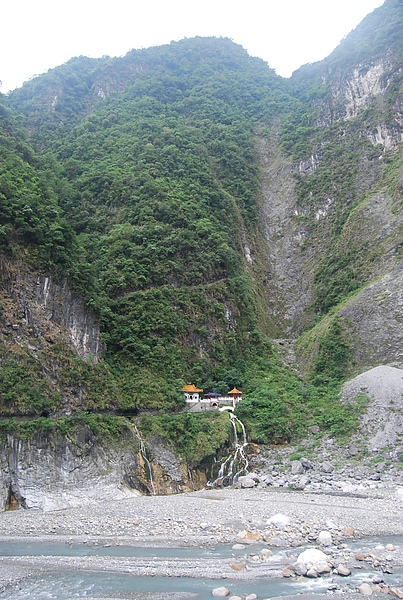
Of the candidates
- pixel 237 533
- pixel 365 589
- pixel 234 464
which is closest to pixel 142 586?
pixel 237 533

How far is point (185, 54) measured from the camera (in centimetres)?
13662

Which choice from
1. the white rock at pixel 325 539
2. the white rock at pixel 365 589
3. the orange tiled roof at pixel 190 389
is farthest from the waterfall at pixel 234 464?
the white rock at pixel 365 589

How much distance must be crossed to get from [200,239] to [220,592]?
1953 inches

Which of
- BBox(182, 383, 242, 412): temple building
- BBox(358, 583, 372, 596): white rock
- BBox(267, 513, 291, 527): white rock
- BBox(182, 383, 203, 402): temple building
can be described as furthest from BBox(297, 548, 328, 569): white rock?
BBox(182, 383, 203, 402): temple building

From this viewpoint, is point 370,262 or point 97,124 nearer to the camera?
point 370,262

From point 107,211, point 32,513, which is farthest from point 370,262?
point 32,513

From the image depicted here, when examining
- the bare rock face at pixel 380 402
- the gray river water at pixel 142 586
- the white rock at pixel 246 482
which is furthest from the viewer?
the bare rock face at pixel 380 402

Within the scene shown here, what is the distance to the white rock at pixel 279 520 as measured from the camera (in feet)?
70.2

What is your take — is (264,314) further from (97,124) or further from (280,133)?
(280,133)

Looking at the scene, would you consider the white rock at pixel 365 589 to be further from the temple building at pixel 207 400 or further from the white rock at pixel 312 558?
the temple building at pixel 207 400

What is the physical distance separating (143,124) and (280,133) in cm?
Answer: 3751

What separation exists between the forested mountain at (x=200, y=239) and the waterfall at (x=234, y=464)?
2160 mm

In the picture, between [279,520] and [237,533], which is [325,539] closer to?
[279,520]

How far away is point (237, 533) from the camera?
810 inches
